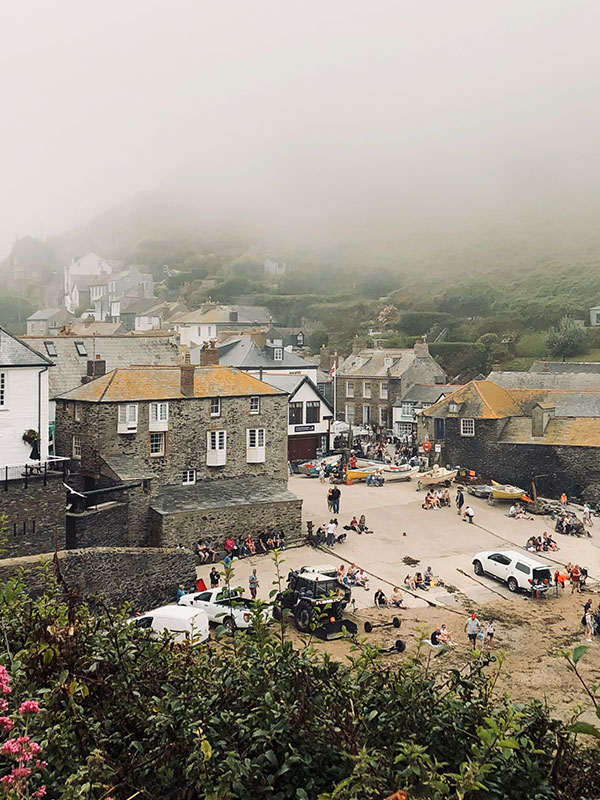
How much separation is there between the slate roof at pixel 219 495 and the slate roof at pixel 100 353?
7146 mm

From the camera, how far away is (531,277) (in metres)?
145

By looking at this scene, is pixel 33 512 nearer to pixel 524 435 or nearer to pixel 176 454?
pixel 176 454

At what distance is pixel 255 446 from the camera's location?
31.0 meters

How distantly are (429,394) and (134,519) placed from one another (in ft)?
97.0

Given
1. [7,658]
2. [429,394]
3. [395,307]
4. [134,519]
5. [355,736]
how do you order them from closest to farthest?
[355,736]
[7,658]
[134,519]
[429,394]
[395,307]

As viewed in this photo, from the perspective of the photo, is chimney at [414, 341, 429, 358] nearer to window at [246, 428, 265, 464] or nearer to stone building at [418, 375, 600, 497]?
stone building at [418, 375, 600, 497]

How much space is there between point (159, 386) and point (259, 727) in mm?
23937

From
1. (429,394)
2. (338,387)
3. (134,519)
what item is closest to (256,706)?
(134,519)

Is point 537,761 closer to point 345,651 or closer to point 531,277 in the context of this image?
point 345,651

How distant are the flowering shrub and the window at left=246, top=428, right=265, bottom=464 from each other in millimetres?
24929

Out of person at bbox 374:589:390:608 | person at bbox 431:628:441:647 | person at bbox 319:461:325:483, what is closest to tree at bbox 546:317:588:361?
person at bbox 319:461:325:483

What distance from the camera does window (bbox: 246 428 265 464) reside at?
30797mm

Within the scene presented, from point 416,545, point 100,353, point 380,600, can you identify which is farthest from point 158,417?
point 380,600

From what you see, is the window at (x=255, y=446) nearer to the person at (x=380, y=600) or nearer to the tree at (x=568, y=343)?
the person at (x=380, y=600)
